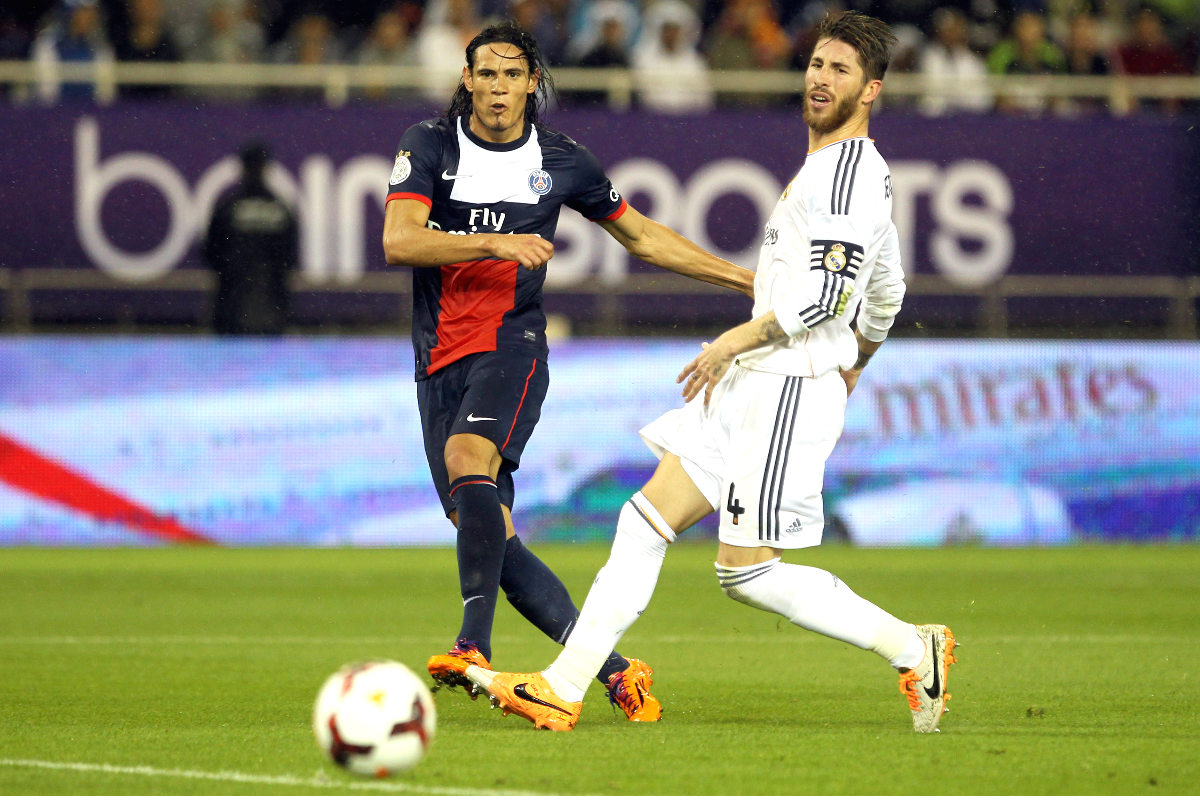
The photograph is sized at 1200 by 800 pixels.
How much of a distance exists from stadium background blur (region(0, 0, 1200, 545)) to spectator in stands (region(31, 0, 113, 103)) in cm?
3

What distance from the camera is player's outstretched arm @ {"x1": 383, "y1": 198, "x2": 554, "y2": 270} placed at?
5.36 metres

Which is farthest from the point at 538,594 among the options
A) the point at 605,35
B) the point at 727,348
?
the point at 605,35

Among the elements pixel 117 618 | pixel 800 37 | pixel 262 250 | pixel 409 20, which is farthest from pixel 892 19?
pixel 117 618

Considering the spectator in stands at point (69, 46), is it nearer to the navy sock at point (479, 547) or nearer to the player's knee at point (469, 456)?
the player's knee at point (469, 456)

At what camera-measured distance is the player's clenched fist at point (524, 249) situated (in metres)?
5.35

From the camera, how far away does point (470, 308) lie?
5945 mm

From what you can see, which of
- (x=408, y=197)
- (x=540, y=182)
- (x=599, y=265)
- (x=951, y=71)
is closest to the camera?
(x=408, y=197)

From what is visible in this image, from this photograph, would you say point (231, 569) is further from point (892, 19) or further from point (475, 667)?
point (892, 19)

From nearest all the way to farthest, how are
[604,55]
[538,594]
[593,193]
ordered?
1. [538,594]
2. [593,193]
3. [604,55]

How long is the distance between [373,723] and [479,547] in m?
1.35

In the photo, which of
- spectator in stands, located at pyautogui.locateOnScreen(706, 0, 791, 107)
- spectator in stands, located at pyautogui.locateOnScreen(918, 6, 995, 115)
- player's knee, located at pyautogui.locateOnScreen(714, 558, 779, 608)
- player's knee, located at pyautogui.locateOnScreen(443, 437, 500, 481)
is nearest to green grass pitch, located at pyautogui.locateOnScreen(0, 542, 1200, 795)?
player's knee, located at pyautogui.locateOnScreen(714, 558, 779, 608)

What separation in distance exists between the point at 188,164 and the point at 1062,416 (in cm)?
682

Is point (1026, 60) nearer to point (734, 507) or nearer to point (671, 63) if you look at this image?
point (671, 63)

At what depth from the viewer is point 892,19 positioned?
15078 mm
